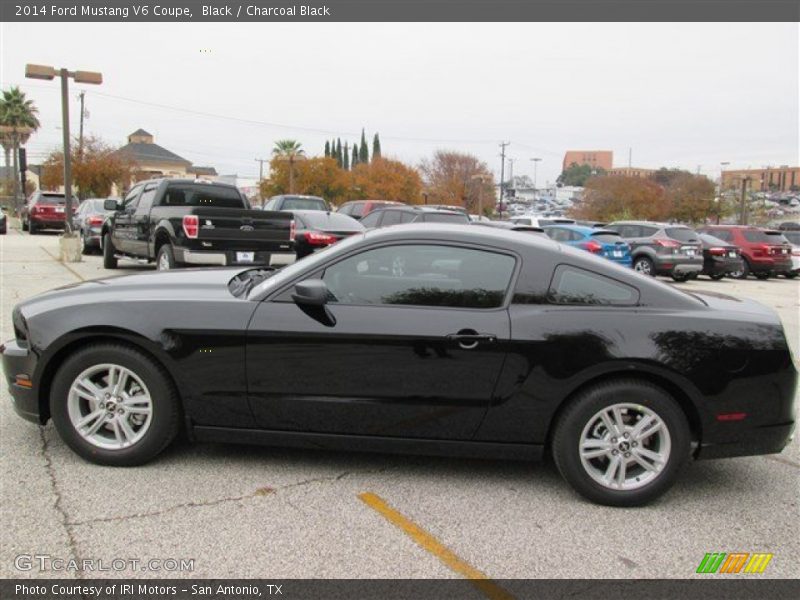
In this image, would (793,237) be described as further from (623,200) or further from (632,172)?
(632,172)

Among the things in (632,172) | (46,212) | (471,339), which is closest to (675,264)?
(471,339)

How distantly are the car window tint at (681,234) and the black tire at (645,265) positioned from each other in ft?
2.94

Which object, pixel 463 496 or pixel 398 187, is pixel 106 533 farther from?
pixel 398 187

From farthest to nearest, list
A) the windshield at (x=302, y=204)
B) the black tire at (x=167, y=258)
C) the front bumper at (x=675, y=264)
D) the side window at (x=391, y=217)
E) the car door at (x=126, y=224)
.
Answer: the front bumper at (x=675, y=264)
the windshield at (x=302, y=204)
the side window at (x=391, y=217)
the car door at (x=126, y=224)
the black tire at (x=167, y=258)

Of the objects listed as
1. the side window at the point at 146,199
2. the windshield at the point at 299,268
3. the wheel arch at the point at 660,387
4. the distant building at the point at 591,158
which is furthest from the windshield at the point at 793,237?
the distant building at the point at 591,158

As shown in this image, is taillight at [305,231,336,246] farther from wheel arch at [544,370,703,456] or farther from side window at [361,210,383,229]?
wheel arch at [544,370,703,456]

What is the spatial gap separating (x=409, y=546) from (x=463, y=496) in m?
0.62

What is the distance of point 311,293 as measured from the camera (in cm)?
349

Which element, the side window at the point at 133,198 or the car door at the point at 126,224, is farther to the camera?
the side window at the point at 133,198

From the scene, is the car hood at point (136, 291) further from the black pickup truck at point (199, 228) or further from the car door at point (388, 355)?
the black pickup truck at point (199, 228)

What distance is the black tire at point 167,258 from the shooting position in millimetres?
10000

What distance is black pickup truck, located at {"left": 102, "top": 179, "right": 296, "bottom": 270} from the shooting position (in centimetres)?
948

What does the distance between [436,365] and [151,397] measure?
63.6 inches

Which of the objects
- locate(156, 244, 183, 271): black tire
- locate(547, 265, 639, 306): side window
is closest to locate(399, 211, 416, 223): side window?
locate(156, 244, 183, 271): black tire
